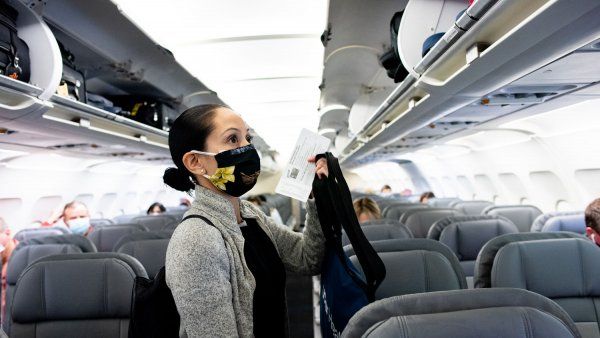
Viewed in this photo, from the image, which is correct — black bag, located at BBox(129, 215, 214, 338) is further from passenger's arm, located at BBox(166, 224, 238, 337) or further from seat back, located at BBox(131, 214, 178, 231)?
seat back, located at BBox(131, 214, 178, 231)

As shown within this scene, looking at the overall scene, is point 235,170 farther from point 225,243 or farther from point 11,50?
point 11,50

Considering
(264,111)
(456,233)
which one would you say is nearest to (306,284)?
(264,111)

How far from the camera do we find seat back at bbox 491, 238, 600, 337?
212 cm

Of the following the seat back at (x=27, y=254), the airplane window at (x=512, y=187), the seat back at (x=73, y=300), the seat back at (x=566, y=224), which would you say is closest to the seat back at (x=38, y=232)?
the seat back at (x=27, y=254)

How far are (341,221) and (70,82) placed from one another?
3.14 metres

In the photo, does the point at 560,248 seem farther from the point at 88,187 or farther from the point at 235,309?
the point at 88,187

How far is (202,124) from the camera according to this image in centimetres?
150

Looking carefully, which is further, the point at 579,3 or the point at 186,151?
the point at 186,151

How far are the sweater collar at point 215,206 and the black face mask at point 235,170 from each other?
53 mm

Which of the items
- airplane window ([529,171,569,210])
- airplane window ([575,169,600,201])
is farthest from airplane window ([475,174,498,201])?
airplane window ([575,169,600,201])

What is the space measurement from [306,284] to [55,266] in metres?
4.76

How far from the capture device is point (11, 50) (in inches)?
104

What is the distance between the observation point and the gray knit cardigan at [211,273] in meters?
1.22

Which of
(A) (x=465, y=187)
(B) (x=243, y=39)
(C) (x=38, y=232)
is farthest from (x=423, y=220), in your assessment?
(A) (x=465, y=187)
